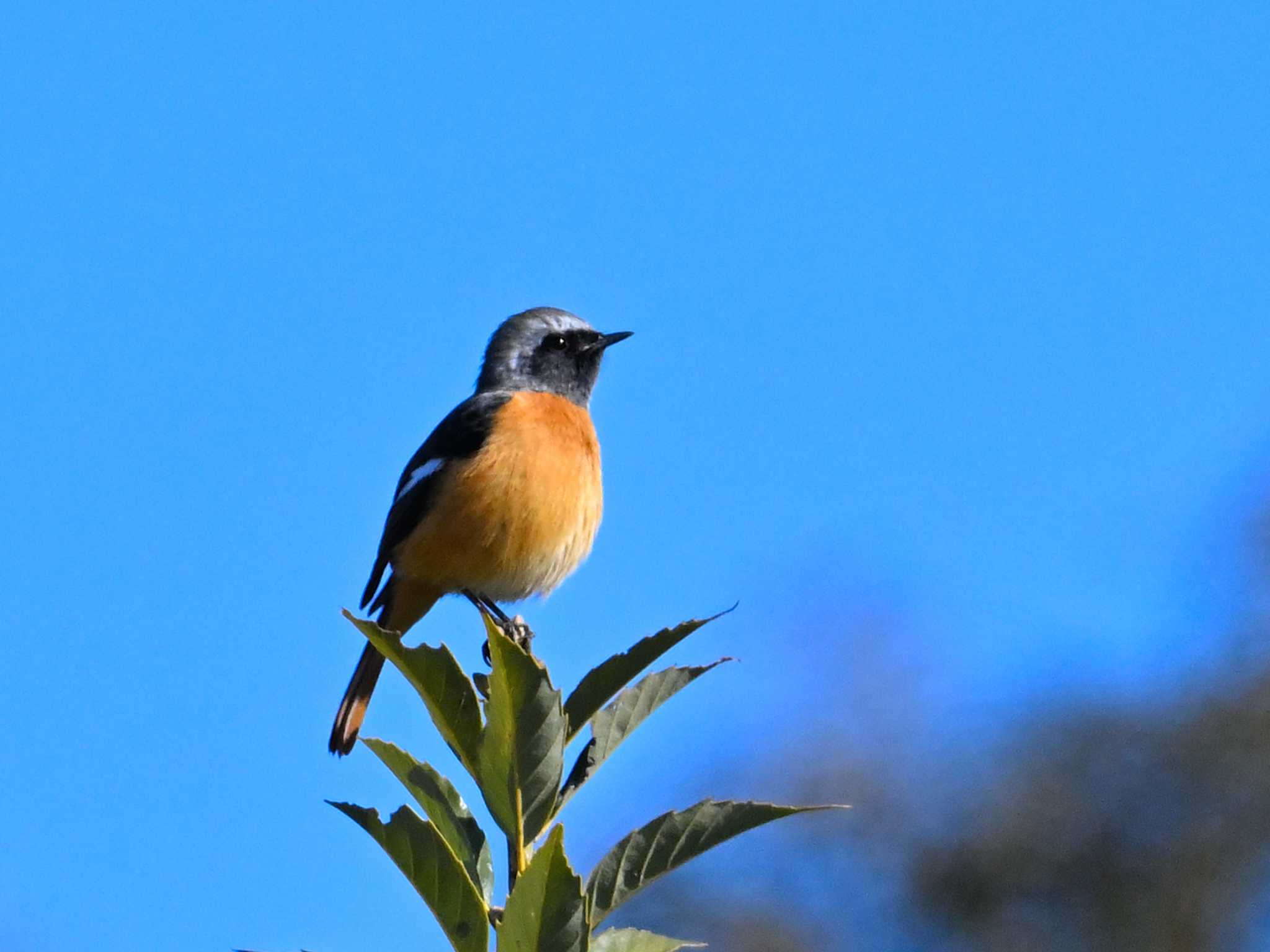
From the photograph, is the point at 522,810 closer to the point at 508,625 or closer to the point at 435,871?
the point at 435,871

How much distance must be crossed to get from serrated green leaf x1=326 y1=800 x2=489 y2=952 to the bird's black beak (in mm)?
5414

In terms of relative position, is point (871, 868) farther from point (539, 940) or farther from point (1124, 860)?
point (539, 940)

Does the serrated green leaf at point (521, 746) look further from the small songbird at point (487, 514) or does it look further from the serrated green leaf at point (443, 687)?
the small songbird at point (487, 514)

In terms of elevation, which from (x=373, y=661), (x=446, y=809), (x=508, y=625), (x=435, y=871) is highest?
(x=373, y=661)

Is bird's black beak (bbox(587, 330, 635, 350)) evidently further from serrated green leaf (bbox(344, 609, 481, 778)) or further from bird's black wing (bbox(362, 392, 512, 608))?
serrated green leaf (bbox(344, 609, 481, 778))

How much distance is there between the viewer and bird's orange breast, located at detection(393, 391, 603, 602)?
6.94 meters

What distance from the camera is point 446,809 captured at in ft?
8.97

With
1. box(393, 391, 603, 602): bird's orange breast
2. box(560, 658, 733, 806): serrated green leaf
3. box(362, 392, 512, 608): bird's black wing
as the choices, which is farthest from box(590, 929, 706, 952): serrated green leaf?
box(362, 392, 512, 608): bird's black wing

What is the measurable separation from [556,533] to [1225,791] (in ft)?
38.6

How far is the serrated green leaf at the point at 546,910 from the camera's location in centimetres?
230

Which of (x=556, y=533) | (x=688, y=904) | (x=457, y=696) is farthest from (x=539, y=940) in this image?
(x=688, y=904)

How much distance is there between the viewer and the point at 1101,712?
17.8 metres

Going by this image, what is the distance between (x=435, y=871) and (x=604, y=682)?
475 mm

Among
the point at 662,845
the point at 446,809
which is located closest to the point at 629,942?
the point at 662,845
